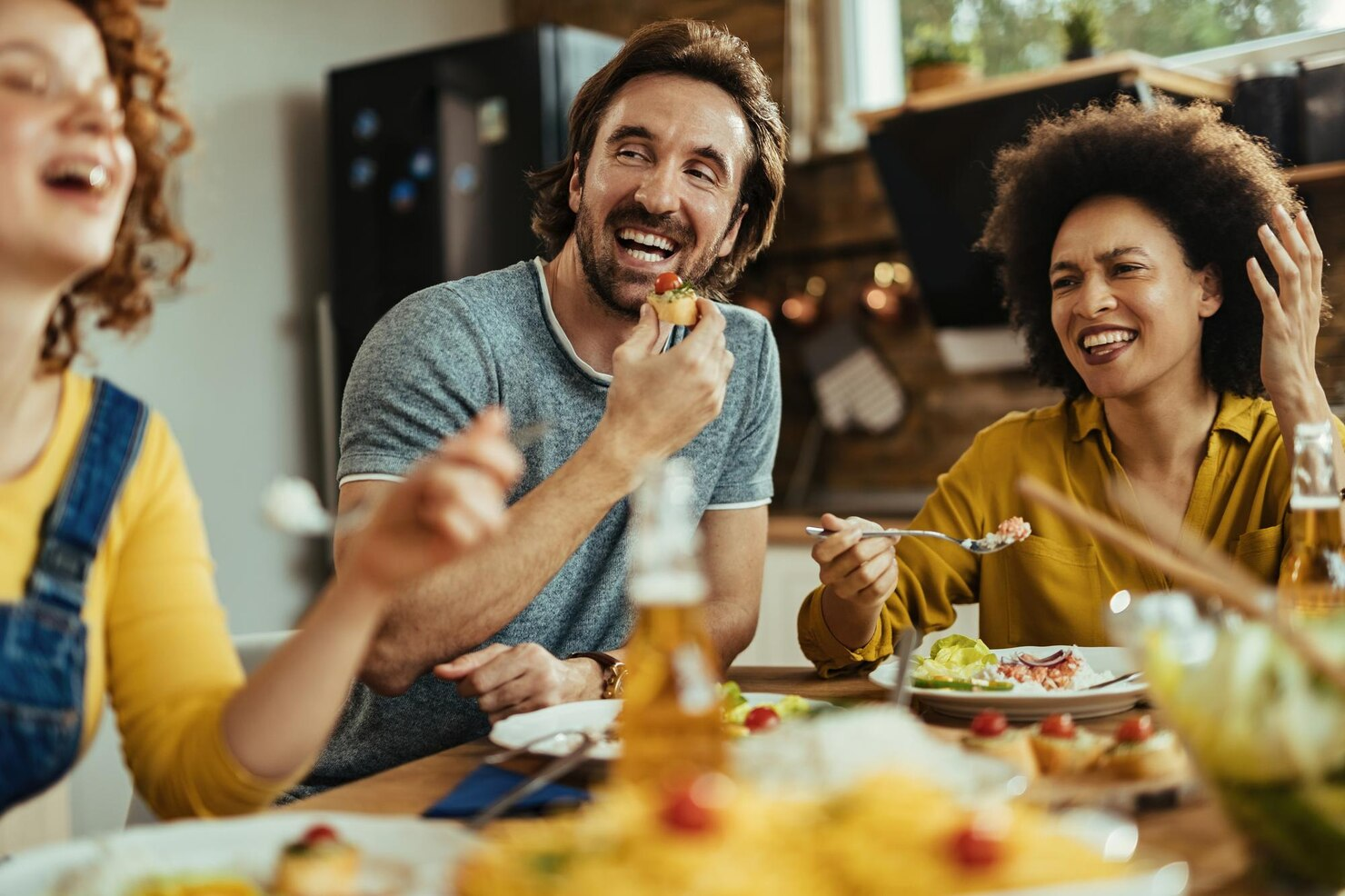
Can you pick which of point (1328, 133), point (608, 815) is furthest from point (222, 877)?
point (1328, 133)

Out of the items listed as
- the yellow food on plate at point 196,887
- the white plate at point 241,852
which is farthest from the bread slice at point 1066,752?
the yellow food on plate at point 196,887

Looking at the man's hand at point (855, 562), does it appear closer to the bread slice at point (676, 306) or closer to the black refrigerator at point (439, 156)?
the bread slice at point (676, 306)

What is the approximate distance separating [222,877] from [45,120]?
23.6 inches

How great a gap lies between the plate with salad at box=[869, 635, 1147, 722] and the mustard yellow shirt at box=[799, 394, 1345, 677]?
0.91 feet

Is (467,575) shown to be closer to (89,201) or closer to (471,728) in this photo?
(471,728)

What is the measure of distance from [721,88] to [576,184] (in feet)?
0.97

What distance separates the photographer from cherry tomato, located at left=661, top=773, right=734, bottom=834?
2.00ft

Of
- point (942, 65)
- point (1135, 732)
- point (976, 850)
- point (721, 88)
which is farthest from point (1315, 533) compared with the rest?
point (942, 65)

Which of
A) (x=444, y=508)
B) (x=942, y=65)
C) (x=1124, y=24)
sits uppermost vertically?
(x=1124, y=24)

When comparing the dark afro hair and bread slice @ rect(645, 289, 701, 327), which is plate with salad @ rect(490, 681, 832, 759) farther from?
the dark afro hair

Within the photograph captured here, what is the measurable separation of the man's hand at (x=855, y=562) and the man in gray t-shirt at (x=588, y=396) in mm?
249

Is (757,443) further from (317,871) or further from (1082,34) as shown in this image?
(1082,34)

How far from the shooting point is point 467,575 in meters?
1.51

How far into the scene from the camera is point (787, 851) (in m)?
0.64
